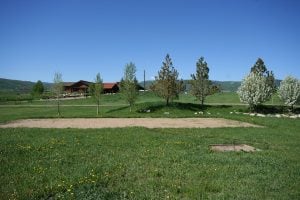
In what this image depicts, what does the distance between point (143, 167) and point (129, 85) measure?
38065 mm

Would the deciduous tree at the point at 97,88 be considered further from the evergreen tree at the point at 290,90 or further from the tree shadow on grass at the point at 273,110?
the evergreen tree at the point at 290,90

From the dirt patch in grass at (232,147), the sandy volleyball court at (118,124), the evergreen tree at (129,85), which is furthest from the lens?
the evergreen tree at (129,85)

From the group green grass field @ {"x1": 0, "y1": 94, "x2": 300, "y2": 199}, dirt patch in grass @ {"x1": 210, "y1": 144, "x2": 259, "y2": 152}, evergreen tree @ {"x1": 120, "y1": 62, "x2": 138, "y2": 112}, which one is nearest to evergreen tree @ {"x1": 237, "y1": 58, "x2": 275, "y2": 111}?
evergreen tree @ {"x1": 120, "y1": 62, "x2": 138, "y2": 112}

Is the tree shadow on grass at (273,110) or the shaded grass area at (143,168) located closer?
the shaded grass area at (143,168)

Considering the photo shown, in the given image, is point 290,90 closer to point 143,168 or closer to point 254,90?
point 254,90

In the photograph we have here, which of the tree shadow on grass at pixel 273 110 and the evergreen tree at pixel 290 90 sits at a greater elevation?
the evergreen tree at pixel 290 90

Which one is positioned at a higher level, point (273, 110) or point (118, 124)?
point (118, 124)

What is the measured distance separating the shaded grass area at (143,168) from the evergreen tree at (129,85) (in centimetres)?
2832

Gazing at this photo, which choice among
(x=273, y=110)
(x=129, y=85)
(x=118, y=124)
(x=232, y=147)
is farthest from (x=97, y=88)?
(x=232, y=147)

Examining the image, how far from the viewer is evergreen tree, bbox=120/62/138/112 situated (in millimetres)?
52156

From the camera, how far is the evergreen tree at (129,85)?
5216 centimetres

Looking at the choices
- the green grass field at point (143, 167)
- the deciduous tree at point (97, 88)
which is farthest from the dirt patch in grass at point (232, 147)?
the deciduous tree at point (97, 88)

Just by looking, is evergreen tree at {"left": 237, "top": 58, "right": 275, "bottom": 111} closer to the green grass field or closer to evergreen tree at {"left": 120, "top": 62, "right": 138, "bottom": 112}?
evergreen tree at {"left": 120, "top": 62, "right": 138, "bottom": 112}

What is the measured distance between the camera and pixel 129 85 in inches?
2058
